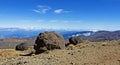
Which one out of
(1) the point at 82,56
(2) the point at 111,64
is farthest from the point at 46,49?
(2) the point at 111,64

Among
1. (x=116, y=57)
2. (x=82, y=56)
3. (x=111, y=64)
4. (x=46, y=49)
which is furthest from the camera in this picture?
(x=46, y=49)

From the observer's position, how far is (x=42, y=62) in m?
24.5

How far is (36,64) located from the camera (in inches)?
936

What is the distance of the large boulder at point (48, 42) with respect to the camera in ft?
123

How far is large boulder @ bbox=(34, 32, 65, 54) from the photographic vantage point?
3750 centimetres

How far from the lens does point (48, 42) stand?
3781 centimetres

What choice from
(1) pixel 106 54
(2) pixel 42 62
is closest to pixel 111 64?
(1) pixel 106 54

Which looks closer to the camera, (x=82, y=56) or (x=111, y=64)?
(x=111, y=64)

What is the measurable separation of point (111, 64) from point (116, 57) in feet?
10.5

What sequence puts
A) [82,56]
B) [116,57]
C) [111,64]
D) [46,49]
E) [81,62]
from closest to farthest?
[111,64]
[81,62]
[116,57]
[82,56]
[46,49]

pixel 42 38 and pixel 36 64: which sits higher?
pixel 42 38

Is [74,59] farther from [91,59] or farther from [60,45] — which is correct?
[60,45]

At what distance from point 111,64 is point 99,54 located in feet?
16.5

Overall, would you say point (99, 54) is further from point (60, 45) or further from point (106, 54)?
point (60, 45)
